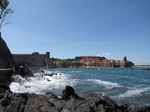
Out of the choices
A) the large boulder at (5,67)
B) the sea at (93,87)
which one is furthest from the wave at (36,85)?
the large boulder at (5,67)

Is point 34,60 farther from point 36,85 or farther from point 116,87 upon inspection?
point 116,87

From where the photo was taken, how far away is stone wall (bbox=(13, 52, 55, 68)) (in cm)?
11012

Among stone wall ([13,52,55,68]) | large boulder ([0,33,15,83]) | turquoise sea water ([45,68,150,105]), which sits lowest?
turquoise sea water ([45,68,150,105])

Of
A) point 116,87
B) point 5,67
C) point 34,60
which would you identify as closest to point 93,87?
point 116,87

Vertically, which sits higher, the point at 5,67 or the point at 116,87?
the point at 5,67

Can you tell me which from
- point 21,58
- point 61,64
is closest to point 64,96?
point 21,58

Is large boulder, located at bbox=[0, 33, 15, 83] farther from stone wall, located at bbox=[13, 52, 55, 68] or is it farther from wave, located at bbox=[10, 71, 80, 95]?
stone wall, located at bbox=[13, 52, 55, 68]

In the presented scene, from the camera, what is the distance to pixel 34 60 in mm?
115375

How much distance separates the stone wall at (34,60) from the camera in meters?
110

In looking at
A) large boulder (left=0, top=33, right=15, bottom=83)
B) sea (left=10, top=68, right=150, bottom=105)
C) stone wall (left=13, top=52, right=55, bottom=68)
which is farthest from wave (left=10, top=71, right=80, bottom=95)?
stone wall (left=13, top=52, right=55, bottom=68)

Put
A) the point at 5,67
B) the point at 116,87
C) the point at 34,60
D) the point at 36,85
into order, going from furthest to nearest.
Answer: the point at 34,60 → the point at 5,67 → the point at 36,85 → the point at 116,87

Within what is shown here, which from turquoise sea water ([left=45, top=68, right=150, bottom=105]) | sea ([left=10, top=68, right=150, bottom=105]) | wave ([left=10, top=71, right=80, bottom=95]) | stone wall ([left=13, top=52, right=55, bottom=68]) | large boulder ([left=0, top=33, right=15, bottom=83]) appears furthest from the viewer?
stone wall ([left=13, top=52, right=55, bottom=68])

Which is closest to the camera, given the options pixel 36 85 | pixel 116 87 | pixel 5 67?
pixel 116 87

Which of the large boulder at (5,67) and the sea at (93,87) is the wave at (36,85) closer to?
the sea at (93,87)
